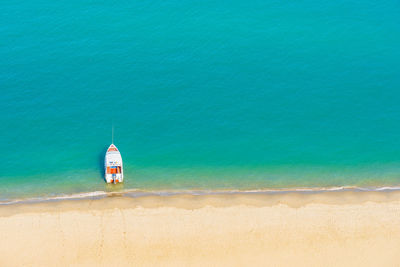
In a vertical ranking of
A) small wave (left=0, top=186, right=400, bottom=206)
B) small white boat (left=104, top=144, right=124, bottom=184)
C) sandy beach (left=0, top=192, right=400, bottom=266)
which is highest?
small white boat (left=104, top=144, right=124, bottom=184)

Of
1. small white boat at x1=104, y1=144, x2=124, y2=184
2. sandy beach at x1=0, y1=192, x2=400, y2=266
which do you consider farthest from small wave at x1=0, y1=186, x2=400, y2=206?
small white boat at x1=104, y1=144, x2=124, y2=184

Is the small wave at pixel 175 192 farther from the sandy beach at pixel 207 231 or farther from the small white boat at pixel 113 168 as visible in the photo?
the small white boat at pixel 113 168

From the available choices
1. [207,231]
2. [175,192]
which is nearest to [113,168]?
[175,192]

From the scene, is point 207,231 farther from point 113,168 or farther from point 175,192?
point 113,168

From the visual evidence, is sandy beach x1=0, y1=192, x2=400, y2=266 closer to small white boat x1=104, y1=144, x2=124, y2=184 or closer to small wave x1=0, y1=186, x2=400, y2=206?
small wave x1=0, y1=186, x2=400, y2=206

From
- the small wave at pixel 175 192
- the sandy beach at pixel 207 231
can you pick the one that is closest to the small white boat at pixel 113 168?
the small wave at pixel 175 192

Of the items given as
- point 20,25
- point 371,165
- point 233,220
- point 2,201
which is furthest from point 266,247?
point 20,25
